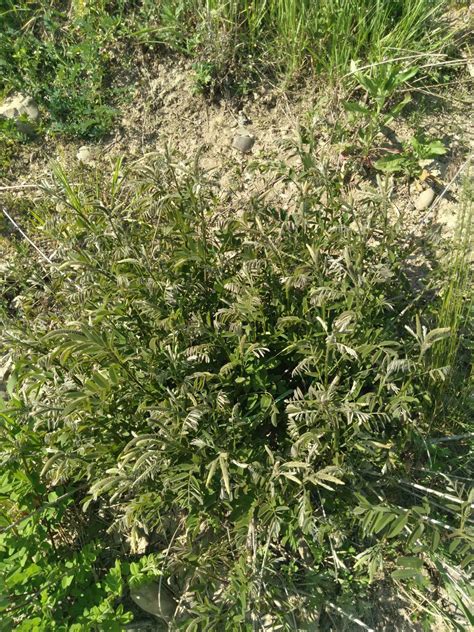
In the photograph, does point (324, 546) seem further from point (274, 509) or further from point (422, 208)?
point (422, 208)

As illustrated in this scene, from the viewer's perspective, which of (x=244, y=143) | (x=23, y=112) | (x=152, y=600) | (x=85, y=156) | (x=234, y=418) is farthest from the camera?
(x=23, y=112)

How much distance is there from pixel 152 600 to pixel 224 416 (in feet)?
3.48

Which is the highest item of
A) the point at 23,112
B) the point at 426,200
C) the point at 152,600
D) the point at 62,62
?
the point at 62,62

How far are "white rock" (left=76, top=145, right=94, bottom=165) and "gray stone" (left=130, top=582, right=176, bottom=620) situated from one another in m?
2.86

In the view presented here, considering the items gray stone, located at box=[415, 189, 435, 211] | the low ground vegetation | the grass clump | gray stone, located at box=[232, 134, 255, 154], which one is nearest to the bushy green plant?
gray stone, located at box=[232, 134, 255, 154]

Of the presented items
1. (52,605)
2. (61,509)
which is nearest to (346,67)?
(61,509)

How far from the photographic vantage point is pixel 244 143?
3.93m

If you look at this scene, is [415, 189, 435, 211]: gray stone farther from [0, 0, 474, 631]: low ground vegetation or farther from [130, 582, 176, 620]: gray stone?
[130, 582, 176, 620]: gray stone

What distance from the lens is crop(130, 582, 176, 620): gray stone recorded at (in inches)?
104

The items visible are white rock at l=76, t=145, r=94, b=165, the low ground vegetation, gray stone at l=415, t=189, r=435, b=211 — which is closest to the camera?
the low ground vegetation

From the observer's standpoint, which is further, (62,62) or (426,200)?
(62,62)

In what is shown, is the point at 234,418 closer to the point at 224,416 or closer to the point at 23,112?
the point at 224,416

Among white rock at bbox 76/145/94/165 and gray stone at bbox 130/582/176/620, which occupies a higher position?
white rock at bbox 76/145/94/165

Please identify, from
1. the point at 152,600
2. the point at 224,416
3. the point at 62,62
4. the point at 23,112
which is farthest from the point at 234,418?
the point at 62,62
